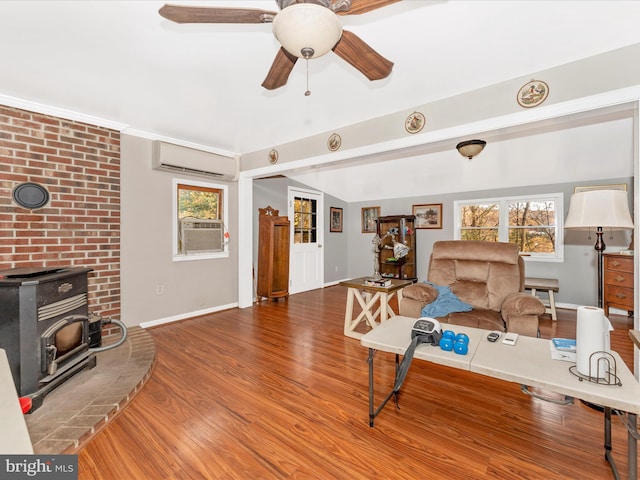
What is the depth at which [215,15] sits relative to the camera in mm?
1271

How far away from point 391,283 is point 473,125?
68.1 inches

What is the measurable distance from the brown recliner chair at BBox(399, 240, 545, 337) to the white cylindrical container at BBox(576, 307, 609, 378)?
3.25ft

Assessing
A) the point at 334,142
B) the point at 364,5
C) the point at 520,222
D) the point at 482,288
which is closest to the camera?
the point at 364,5

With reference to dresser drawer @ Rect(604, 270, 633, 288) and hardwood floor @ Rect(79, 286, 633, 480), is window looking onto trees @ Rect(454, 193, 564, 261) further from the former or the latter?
hardwood floor @ Rect(79, 286, 633, 480)

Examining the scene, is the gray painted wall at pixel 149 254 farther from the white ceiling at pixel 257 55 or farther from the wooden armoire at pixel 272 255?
the wooden armoire at pixel 272 255

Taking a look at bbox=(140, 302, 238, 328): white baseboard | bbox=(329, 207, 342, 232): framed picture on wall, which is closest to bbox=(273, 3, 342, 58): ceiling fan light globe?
bbox=(140, 302, 238, 328): white baseboard

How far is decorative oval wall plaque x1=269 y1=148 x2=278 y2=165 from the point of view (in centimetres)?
396

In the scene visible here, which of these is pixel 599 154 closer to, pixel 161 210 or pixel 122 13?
pixel 122 13

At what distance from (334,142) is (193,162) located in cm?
182

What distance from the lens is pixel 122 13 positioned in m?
1.64

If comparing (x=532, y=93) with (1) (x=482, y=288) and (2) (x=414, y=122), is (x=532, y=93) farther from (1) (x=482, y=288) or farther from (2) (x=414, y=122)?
(1) (x=482, y=288)

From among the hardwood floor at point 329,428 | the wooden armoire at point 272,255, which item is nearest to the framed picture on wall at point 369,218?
the wooden armoire at point 272,255

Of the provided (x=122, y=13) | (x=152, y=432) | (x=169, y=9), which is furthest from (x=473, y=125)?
(x=152, y=432)

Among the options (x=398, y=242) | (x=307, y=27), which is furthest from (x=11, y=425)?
(x=398, y=242)
